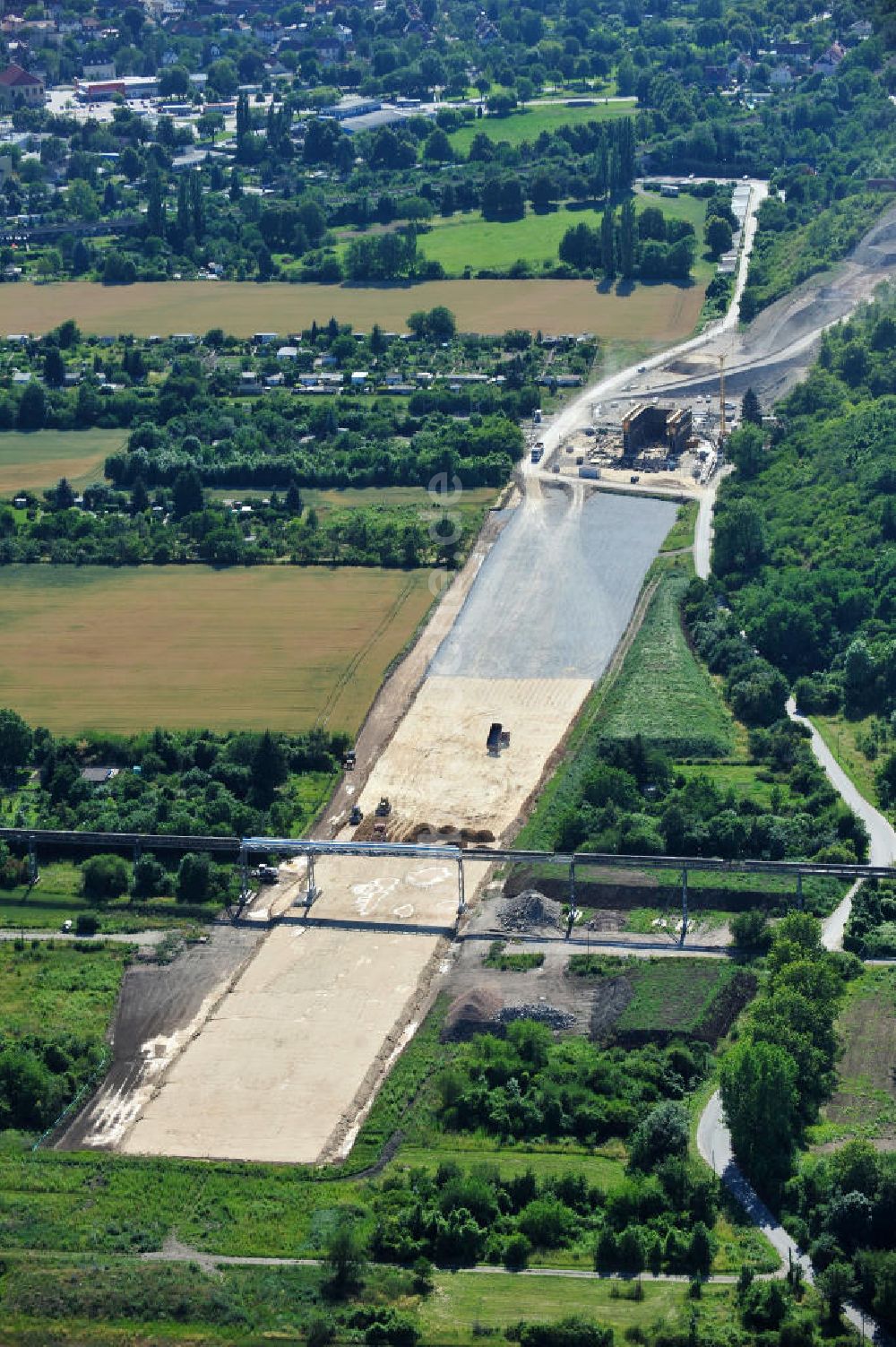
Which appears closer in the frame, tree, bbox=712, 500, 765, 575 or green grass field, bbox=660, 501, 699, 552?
tree, bbox=712, 500, 765, 575

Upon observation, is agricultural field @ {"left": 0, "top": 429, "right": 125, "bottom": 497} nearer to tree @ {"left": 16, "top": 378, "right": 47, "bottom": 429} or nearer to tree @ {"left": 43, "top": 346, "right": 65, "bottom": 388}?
tree @ {"left": 16, "top": 378, "right": 47, "bottom": 429}

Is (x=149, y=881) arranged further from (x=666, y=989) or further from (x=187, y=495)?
(x=187, y=495)

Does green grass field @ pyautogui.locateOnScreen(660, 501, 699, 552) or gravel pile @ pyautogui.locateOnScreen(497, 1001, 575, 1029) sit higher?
gravel pile @ pyautogui.locateOnScreen(497, 1001, 575, 1029)

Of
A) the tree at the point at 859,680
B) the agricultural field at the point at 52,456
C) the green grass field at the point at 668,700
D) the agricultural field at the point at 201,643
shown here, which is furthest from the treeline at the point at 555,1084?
the agricultural field at the point at 52,456

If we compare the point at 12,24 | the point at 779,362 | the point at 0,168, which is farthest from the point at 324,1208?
the point at 12,24

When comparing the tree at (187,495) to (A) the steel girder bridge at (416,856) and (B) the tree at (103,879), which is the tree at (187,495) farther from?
(B) the tree at (103,879)

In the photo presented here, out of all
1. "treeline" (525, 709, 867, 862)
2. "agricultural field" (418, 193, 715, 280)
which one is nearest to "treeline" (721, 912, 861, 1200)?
"treeline" (525, 709, 867, 862)

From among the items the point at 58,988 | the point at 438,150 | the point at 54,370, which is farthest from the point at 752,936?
the point at 438,150
